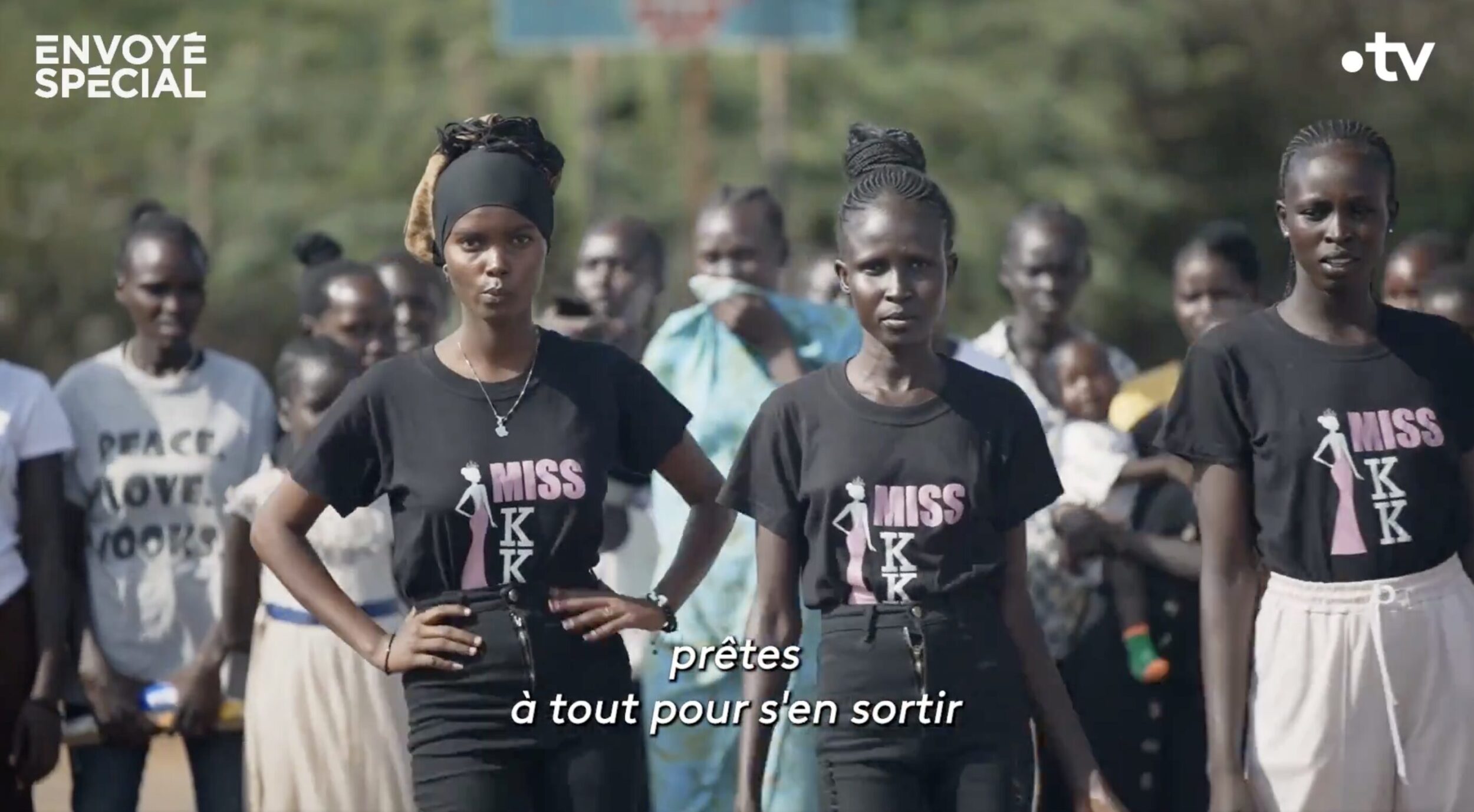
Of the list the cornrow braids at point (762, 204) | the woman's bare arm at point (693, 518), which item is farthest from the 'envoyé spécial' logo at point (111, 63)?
the woman's bare arm at point (693, 518)

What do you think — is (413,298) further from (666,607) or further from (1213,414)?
(1213,414)

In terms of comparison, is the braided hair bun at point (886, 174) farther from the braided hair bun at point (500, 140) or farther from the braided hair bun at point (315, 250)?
the braided hair bun at point (315, 250)

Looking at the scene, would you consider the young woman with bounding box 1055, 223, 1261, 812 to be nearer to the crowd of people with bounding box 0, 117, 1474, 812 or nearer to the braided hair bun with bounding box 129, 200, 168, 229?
the crowd of people with bounding box 0, 117, 1474, 812

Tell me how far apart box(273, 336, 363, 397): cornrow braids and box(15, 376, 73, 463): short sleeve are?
62 cm

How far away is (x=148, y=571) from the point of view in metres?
7.27

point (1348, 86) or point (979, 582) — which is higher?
point (1348, 86)

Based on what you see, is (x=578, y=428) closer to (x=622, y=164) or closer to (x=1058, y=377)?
(x=1058, y=377)

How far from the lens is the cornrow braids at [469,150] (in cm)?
523

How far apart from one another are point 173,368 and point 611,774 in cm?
299

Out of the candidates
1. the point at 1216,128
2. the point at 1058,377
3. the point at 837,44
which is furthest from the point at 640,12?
the point at 1058,377

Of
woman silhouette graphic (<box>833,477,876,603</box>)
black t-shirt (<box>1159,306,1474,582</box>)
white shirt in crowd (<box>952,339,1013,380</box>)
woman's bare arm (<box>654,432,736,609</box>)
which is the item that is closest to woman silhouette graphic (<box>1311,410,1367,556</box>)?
black t-shirt (<box>1159,306,1474,582</box>)

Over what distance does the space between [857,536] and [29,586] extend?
275 cm

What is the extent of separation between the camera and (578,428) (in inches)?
201

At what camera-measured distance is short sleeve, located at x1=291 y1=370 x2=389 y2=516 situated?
514cm
